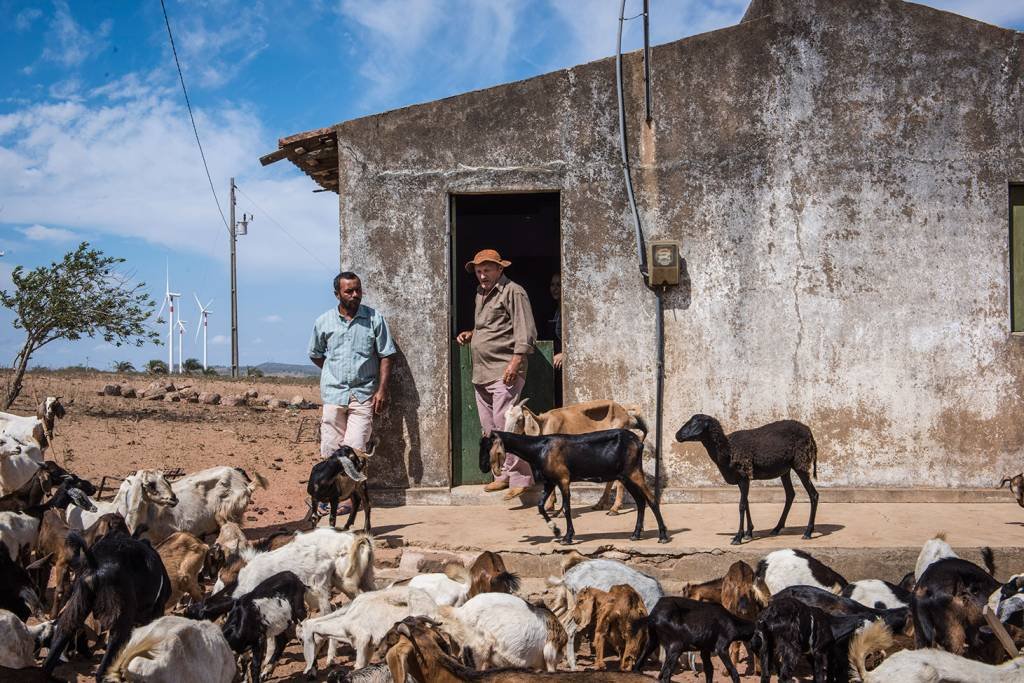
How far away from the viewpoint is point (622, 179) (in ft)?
30.5

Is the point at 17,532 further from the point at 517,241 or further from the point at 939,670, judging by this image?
the point at 517,241

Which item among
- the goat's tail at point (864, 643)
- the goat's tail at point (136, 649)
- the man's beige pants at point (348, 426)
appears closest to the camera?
the goat's tail at point (136, 649)

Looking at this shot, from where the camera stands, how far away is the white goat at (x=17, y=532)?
21.5 ft

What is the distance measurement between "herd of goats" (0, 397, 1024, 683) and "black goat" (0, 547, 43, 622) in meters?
0.01

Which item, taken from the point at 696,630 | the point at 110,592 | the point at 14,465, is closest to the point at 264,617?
the point at 110,592

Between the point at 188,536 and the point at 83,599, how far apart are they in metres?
1.58

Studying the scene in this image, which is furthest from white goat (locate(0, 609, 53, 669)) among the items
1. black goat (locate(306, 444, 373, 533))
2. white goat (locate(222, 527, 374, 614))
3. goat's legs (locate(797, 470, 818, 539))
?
goat's legs (locate(797, 470, 818, 539))

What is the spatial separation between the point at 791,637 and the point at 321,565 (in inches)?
115

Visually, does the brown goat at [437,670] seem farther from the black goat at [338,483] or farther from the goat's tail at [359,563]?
the black goat at [338,483]

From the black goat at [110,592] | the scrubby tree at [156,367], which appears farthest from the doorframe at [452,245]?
the scrubby tree at [156,367]

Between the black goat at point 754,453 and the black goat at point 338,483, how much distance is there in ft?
8.28

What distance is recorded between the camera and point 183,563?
6.44 m

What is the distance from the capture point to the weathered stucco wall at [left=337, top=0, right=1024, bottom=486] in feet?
29.9

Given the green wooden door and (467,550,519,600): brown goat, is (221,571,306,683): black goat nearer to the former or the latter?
(467,550,519,600): brown goat
